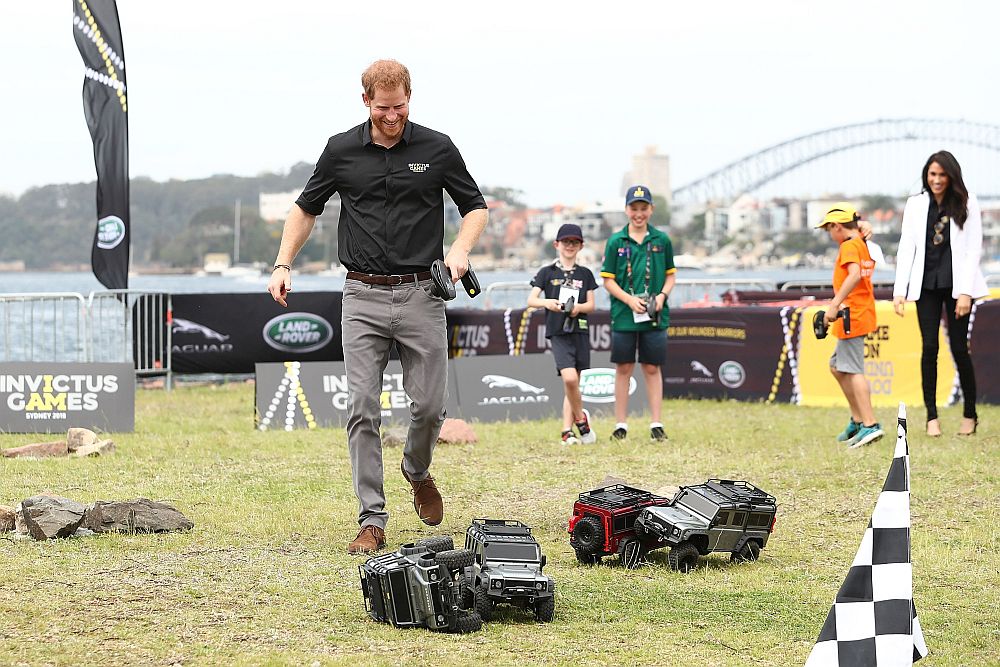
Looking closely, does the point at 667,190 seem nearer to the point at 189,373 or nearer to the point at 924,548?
the point at 189,373

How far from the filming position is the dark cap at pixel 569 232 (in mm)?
10258

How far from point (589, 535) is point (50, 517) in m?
2.73

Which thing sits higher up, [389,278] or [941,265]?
[941,265]

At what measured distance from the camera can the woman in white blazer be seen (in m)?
9.97

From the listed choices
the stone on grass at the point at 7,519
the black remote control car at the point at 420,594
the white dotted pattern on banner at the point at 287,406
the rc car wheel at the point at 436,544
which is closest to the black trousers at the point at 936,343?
the white dotted pattern on banner at the point at 287,406

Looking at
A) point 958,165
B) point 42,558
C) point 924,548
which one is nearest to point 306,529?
point 42,558

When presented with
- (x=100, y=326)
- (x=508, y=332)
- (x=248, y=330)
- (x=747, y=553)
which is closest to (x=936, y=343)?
(x=747, y=553)

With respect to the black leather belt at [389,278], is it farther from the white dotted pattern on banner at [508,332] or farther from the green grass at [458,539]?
the white dotted pattern on banner at [508,332]

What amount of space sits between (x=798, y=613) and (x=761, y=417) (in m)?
7.69

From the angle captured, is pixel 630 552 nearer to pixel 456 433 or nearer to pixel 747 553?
pixel 747 553

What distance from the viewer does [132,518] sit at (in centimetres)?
647

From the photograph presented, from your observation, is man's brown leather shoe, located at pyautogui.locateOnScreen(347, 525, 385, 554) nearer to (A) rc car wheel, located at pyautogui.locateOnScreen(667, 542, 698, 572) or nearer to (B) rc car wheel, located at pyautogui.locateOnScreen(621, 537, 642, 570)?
Result: (B) rc car wheel, located at pyautogui.locateOnScreen(621, 537, 642, 570)

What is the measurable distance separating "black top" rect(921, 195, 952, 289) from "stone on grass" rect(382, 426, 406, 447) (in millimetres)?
4404

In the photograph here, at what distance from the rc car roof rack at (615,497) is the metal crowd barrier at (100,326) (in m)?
11.4
